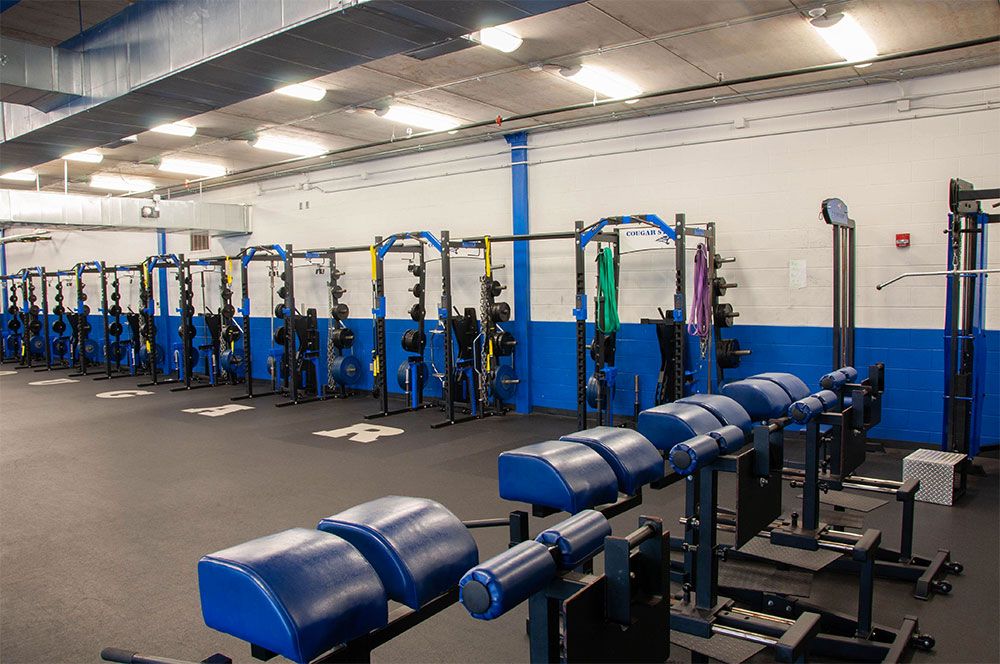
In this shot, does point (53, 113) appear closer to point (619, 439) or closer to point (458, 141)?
point (458, 141)

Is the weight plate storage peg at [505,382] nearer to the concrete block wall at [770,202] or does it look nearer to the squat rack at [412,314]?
the concrete block wall at [770,202]

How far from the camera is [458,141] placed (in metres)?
8.62

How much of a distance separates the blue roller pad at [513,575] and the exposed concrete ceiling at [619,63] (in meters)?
2.70

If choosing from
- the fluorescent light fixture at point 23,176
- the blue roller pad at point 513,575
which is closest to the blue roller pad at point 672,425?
the blue roller pad at point 513,575

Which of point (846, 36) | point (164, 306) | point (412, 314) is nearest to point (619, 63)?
point (846, 36)

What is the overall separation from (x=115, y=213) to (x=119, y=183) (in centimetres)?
169

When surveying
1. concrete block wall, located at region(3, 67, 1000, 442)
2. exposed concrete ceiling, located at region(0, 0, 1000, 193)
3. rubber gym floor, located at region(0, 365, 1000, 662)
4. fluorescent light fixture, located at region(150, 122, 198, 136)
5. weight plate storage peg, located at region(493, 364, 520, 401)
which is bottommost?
rubber gym floor, located at region(0, 365, 1000, 662)

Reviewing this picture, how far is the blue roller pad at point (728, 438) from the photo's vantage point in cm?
264

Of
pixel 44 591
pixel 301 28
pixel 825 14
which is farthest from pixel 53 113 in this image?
pixel 825 14

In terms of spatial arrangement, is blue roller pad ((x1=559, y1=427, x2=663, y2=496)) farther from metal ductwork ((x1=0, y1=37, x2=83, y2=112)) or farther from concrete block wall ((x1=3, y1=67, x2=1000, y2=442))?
concrete block wall ((x1=3, y1=67, x2=1000, y2=442))

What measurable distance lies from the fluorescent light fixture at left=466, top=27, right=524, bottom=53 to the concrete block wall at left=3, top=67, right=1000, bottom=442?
264cm

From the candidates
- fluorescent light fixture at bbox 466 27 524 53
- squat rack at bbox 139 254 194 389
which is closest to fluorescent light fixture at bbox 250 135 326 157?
squat rack at bbox 139 254 194 389

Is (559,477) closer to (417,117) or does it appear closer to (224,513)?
(224,513)

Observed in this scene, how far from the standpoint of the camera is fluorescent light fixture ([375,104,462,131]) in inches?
280
